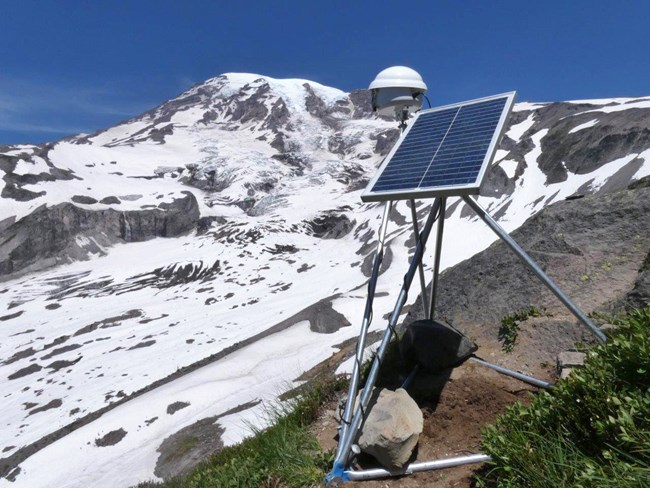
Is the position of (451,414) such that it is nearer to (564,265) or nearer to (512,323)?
(512,323)

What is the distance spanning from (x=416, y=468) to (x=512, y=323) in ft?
12.8

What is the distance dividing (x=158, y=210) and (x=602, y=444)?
136 meters

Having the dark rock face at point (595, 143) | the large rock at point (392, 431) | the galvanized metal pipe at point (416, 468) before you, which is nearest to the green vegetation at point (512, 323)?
the large rock at point (392, 431)

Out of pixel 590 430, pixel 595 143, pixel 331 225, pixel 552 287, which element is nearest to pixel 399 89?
pixel 552 287

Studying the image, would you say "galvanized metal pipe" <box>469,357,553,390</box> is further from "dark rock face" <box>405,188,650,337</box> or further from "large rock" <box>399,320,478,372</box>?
"dark rock face" <box>405,188,650,337</box>

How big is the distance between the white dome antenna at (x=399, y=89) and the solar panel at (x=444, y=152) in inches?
13.2

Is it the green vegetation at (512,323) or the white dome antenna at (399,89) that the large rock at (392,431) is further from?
the white dome antenna at (399,89)

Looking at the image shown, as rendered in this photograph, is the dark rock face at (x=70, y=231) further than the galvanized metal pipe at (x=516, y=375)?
Yes

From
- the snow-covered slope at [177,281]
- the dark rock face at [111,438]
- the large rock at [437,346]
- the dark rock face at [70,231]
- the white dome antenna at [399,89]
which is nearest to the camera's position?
the large rock at [437,346]

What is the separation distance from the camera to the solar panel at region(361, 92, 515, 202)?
218 inches

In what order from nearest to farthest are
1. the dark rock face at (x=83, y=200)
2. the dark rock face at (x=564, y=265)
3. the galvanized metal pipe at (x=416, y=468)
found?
the galvanized metal pipe at (x=416, y=468) < the dark rock face at (x=564, y=265) < the dark rock face at (x=83, y=200)

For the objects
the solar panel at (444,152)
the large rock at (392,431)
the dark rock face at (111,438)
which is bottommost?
the dark rock face at (111,438)

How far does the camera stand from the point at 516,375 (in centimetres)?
668

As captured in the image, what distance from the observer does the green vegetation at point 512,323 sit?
798cm
